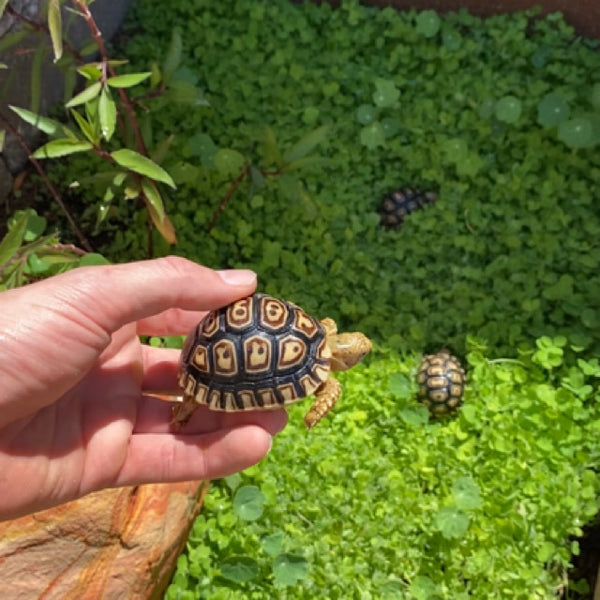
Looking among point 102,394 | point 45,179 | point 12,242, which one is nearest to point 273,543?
point 102,394

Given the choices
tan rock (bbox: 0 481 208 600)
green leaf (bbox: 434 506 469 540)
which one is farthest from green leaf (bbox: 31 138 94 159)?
green leaf (bbox: 434 506 469 540)

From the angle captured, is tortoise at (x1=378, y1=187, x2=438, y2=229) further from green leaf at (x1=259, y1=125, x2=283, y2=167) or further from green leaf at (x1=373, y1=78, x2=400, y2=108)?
green leaf at (x1=259, y1=125, x2=283, y2=167)

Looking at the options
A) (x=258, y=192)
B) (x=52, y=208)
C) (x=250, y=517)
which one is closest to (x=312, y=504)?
(x=250, y=517)

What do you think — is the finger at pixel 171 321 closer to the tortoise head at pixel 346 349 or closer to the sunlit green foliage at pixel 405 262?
the tortoise head at pixel 346 349

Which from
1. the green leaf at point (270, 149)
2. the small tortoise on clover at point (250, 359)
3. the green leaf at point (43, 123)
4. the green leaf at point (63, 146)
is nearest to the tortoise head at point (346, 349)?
the small tortoise on clover at point (250, 359)

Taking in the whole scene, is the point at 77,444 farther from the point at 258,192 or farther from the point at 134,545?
the point at 258,192
